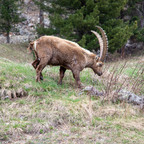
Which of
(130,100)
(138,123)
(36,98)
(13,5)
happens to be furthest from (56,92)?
(13,5)

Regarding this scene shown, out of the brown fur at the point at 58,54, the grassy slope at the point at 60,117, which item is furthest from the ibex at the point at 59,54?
the grassy slope at the point at 60,117

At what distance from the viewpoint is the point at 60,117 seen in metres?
5.48

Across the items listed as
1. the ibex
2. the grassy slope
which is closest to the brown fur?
the ibex

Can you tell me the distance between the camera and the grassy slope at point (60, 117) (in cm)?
462

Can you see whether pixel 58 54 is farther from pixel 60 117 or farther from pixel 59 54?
pixel 60 117

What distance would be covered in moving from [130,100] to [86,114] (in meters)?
1.58

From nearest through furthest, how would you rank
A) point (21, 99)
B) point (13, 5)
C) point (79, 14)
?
point (21, 99) < point (79, 14) < point (13, 5)

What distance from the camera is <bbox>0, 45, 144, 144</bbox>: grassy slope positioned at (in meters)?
4.62

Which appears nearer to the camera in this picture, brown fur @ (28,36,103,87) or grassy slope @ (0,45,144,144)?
grassy slope @ (0,45,144,144)

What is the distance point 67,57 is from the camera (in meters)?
7.14

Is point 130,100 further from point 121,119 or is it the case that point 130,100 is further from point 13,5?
point 13,5

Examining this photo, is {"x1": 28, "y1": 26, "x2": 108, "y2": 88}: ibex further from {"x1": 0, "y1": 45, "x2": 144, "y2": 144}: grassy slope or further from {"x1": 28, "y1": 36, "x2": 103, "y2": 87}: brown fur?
{"x1": 0, "y1": 45, "x2": 144, "y2": 144}: grassy slope

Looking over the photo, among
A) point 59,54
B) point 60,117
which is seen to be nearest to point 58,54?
point 59,54

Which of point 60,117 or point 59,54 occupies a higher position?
point 59,54
